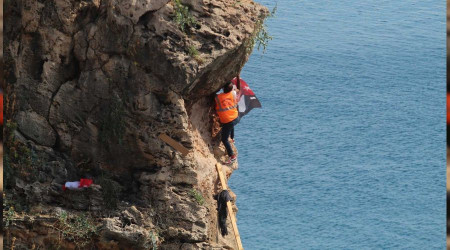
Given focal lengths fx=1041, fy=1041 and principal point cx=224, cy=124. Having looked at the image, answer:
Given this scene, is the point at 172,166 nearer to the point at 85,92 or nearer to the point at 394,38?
the point at 85,92

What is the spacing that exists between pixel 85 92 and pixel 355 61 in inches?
424

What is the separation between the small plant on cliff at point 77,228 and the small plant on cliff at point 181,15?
2.58m

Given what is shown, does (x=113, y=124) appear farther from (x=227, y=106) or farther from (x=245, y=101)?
(x=245, y=101)

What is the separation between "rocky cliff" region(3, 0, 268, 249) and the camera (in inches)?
448

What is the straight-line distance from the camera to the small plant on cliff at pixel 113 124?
38.6 ft

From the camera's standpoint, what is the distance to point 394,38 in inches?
885

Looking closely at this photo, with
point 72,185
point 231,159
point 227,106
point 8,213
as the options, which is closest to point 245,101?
point 227,106

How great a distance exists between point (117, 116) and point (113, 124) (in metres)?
0.14

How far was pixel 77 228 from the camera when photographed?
12109 millimetres

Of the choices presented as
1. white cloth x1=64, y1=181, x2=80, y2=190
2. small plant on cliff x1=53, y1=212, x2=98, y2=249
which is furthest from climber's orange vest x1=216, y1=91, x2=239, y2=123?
small plant on cliff x1=53, y1=212, x2=98, y2=249

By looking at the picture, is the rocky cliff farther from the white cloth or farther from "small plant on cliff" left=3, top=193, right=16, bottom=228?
the white cloth

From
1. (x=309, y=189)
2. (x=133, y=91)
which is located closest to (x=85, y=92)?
(x=133, y=91)

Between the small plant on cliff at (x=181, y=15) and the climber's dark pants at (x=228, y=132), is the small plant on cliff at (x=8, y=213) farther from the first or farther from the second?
the small plant on cliff at (x=181, y=15)

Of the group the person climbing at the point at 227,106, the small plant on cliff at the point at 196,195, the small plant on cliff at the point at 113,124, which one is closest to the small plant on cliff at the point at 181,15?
the person climbing at the point at 227,106
